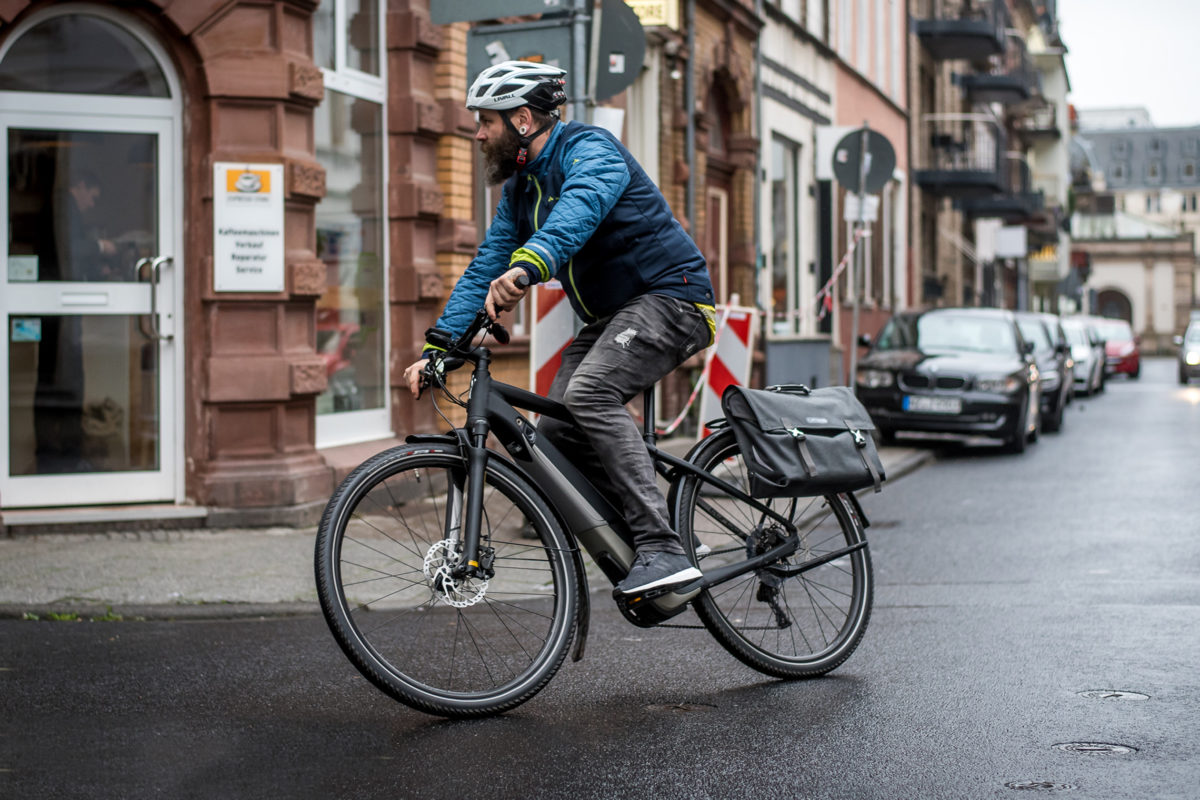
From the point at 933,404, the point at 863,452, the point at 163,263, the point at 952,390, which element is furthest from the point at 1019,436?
the point at 863,452

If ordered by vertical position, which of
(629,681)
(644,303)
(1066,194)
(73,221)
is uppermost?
(1066,194)

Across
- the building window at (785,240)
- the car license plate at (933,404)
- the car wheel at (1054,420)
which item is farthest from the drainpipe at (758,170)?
the car license plate at (933,404)

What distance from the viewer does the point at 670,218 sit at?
5.23 meters

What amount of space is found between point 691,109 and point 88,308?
987 cm

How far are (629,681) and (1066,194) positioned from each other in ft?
235

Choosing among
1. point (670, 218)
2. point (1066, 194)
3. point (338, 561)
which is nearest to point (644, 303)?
point (670, 218)

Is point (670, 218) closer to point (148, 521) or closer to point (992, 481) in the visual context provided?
point (148, 521)

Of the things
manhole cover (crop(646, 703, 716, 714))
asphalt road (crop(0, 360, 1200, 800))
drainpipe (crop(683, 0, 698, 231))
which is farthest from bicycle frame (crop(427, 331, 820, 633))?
drainpipe (crop(683, 0, 698, 231))

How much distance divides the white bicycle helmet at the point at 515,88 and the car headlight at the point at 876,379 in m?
12.2

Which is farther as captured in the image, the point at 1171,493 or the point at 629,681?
the point at 1171,493

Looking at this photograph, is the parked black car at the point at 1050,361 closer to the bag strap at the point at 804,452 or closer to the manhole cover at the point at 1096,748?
the bag strap at the point at 804,452

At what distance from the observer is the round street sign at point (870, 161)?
15055 mm

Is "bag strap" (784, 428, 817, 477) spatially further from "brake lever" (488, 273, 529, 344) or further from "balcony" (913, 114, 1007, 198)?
"balcony" (913, 114, 1007, 198)

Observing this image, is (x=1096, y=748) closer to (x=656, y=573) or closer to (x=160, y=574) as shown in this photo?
(x=656, y=573)
